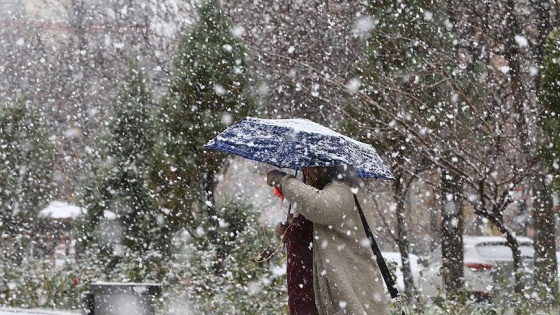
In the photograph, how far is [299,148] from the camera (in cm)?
445

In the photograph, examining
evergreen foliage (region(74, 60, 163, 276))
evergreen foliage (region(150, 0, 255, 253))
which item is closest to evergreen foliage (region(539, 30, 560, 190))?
evergreen foliage (region(150, 0, 255, 253))

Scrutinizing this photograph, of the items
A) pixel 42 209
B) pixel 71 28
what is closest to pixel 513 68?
pixel 42 209

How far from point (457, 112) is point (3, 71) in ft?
63.5

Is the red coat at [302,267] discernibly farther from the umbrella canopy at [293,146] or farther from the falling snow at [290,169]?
the falling snow at [290,169]

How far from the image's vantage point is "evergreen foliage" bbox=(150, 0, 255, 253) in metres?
11.0

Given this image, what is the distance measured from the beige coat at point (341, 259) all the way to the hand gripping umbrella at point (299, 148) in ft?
0.23

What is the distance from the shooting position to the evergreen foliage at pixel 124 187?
12594 mm

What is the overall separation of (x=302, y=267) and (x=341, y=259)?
0.30 metres

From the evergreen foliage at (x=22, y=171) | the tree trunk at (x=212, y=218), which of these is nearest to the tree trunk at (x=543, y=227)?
the tree trunk at (x=212, y=218)

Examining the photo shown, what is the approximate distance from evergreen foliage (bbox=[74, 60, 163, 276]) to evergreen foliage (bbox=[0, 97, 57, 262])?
1863 mm

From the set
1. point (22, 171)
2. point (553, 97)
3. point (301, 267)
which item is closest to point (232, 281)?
point (553, 97)

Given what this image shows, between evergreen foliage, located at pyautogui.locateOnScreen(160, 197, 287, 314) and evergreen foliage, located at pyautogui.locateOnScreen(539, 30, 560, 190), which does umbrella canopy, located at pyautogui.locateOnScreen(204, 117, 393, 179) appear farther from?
evergreen foliage, located at pyautogui.locateOnScreen(160, 197, 287, 314)

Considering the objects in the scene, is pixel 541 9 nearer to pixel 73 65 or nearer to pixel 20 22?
pixel 73 65

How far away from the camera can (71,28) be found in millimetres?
25234
